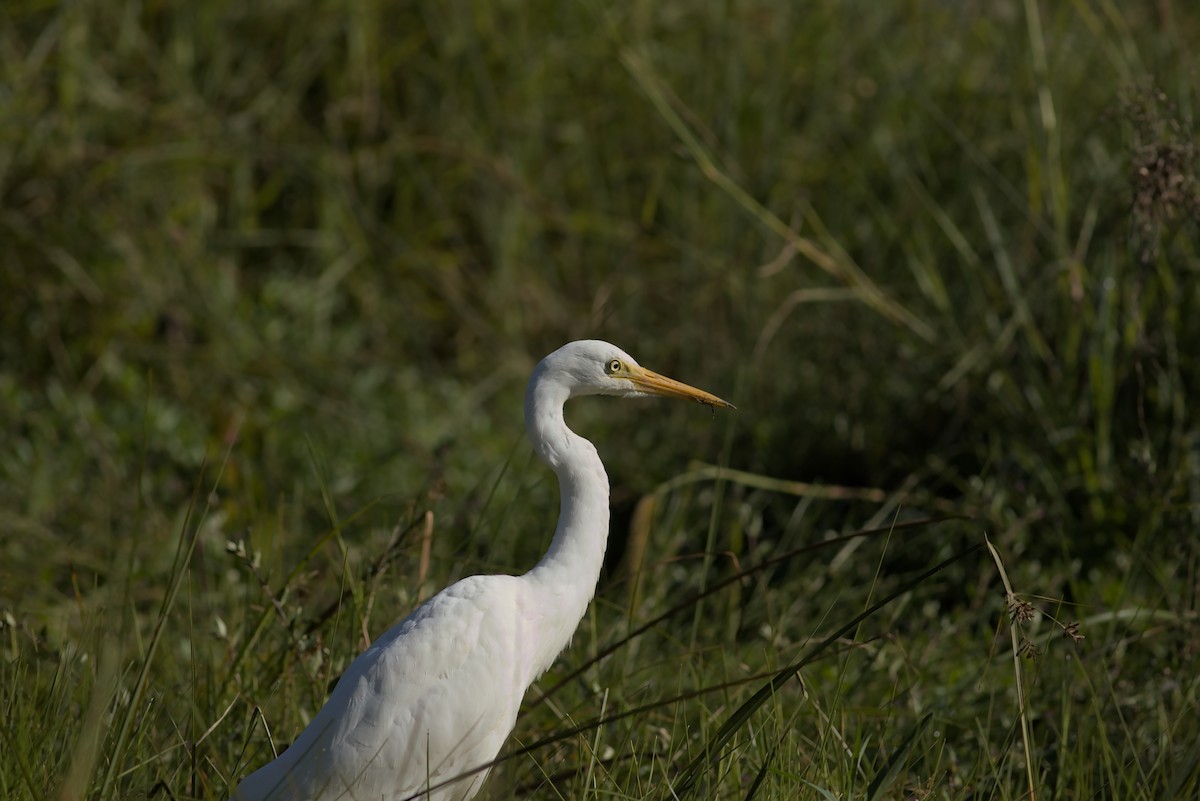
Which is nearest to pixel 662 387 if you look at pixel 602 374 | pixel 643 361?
pixel 602 374

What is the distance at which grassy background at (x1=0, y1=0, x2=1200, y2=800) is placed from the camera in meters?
2.54

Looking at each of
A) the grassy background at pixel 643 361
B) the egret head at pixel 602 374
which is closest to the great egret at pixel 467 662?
the egret head at pixel 602 374

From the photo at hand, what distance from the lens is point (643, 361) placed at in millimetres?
4797

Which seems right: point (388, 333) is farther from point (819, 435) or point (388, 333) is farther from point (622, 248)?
point (819, 435)

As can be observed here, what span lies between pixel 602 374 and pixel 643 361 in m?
2.36

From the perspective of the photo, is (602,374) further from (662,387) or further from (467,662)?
(467,662)

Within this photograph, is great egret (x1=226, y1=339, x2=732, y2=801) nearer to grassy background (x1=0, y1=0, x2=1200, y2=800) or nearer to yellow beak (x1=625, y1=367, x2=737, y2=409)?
yellow beak (x1=625, y1=367, x2=737, y2=409)

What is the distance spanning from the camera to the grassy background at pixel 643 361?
100 inches

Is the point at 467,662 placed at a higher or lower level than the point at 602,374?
lower

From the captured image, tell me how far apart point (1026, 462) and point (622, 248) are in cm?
228

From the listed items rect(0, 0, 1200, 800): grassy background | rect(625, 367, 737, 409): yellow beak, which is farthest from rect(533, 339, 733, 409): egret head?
rect(0, 0, 1200, 800): grassy background

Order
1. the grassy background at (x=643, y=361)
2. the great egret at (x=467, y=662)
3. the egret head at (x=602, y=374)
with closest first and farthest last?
the great egret at (x=467, y=662)
the egret head at (x=602, y=374)
the grassy background at (x=643, y=361)

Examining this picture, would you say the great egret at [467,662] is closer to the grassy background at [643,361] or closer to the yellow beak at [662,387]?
the yellow beak at [662,387]

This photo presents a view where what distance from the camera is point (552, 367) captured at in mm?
2410
